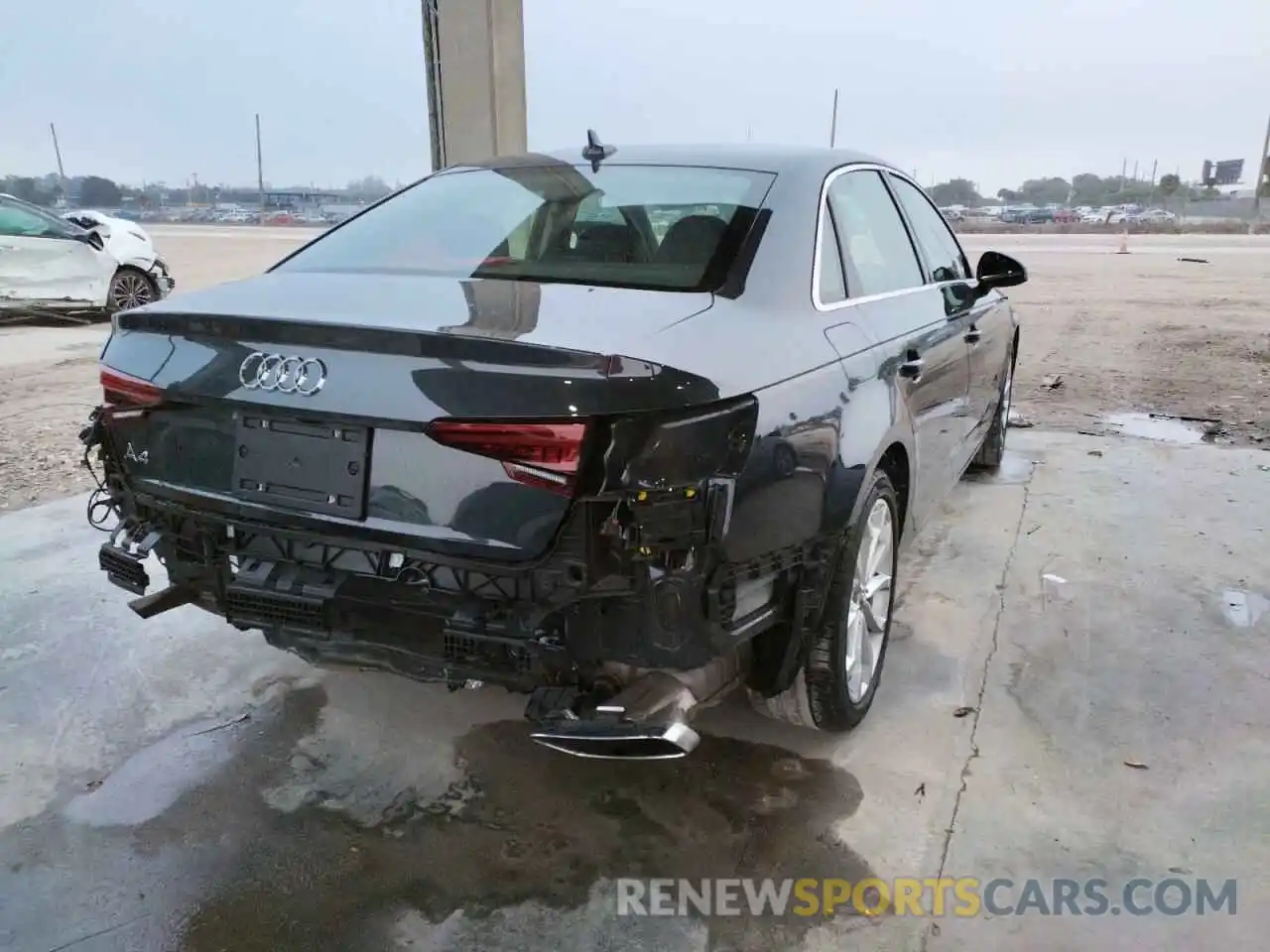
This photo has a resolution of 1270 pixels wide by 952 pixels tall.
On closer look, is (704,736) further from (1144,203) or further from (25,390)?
(1144,203)

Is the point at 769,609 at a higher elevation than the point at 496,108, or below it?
below

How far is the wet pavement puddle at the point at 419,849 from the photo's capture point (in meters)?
2.27

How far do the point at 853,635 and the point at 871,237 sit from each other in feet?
4.37

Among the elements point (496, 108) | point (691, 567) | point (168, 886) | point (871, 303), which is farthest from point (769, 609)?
point (496, 108)

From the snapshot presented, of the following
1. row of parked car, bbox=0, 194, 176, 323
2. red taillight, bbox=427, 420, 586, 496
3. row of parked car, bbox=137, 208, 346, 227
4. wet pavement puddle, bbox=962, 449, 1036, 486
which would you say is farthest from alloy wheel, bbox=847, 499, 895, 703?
row of parked car, bbox=137, 208, 346, 227

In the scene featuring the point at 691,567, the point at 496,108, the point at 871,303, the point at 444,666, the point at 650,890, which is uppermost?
the point at 496,108

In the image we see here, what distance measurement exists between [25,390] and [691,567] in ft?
25.4

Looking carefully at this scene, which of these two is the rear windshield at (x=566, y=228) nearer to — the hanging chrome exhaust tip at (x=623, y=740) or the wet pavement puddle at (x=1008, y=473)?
the hanging chrome exhaust tip at (x=623, y=740)

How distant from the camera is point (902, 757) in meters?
2.91

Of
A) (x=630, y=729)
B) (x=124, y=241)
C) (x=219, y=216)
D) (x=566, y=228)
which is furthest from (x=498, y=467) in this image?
(x=219, y=216)

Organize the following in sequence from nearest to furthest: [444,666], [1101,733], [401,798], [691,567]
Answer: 1. [691,567]
2. [444,666]
3. [401,798]
4. [1101,733]

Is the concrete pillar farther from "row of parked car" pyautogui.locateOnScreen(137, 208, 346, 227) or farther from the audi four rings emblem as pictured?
"row of parked car" pyautogui.locateOnScreen(137, 208, 346, 227)

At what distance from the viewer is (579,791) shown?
9.08ft

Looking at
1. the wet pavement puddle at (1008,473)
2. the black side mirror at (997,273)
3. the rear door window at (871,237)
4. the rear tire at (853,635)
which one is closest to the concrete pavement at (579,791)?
→ the rear tire at (853,635)
